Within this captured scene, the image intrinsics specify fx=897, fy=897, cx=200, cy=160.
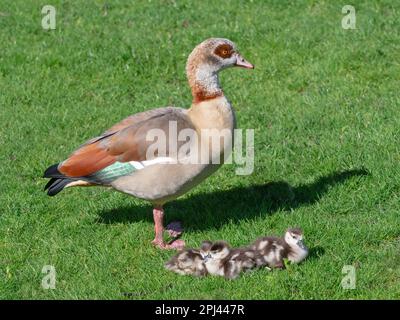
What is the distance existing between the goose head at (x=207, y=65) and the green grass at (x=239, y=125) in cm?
114

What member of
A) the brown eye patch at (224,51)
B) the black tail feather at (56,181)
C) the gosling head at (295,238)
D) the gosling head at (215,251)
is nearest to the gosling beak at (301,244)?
the gosling head at (295,238)

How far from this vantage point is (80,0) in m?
13.3

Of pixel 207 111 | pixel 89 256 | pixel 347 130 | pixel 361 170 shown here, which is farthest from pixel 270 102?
pixel 89 256

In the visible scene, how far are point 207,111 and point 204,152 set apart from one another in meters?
0.40

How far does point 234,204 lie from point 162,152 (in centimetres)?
115

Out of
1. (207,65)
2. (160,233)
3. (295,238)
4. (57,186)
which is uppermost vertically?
(207,65)

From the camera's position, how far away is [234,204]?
8.30 meters

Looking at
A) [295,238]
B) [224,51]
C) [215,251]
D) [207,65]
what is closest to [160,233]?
[215,251]

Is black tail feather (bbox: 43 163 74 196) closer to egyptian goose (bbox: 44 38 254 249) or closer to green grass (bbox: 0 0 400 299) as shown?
egyptian goose (bbox: 44 38 254 249)

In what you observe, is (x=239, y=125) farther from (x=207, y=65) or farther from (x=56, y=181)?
(x=56, y=181)

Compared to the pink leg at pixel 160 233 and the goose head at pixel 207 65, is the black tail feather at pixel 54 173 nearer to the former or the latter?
the pink leg at pixel 160 233

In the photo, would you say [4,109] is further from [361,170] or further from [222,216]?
[361,170]

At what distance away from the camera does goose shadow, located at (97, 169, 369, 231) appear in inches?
317

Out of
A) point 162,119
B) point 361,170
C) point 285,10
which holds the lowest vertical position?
point 361,170
